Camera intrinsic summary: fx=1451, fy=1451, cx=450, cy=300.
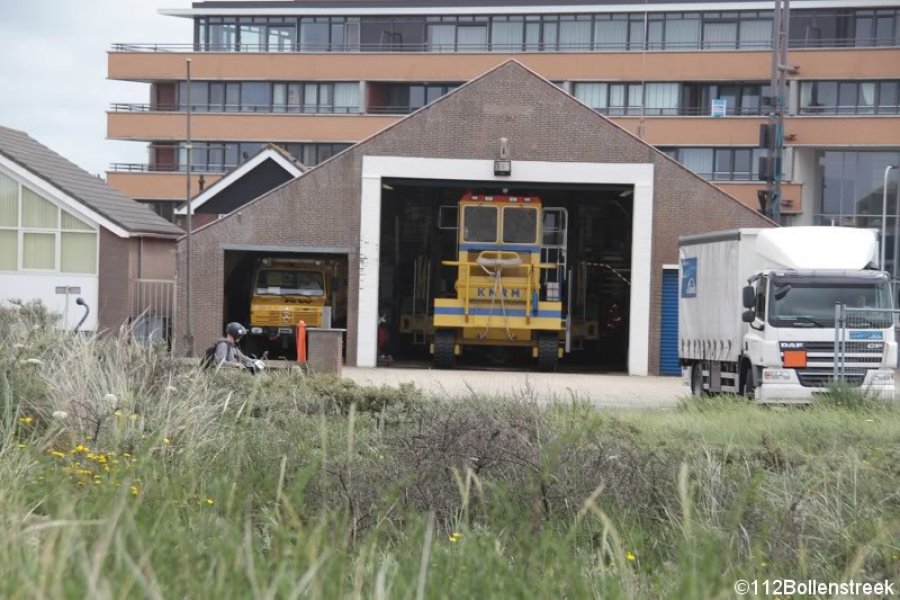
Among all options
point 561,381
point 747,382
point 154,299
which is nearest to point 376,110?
point 154,299

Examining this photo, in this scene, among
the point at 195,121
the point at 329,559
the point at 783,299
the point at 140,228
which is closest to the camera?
the point at 329,559

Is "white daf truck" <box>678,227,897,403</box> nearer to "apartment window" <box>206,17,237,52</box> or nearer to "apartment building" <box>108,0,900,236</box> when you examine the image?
"apartment building" <box>108,0,900,236</box>

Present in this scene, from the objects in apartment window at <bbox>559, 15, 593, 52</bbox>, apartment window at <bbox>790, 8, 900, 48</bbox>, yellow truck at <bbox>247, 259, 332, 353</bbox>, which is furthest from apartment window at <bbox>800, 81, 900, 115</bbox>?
yellow truck at <bbox>247, 259, 332, 353</bbox>

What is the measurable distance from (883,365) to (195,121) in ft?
171

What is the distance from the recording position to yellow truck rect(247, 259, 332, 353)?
39438mm

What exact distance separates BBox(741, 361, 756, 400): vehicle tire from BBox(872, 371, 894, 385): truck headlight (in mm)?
1930

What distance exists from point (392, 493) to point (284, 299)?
32.1 m

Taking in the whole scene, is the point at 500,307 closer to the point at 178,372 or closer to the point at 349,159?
the point at 349,159

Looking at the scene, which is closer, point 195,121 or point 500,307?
point 500,307

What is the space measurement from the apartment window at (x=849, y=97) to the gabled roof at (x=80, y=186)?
31558mm

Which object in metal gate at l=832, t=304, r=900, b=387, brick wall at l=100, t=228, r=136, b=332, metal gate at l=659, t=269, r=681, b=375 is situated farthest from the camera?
brick wall at l=100, t=228, r=136, b=332

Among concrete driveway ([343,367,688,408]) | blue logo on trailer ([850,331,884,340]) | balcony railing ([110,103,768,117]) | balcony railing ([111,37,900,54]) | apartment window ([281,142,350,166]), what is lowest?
concrete driveway ([343,367,688,408])

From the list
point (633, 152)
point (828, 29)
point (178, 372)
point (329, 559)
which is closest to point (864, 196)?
point (828, 29)

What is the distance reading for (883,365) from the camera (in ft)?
77.6
